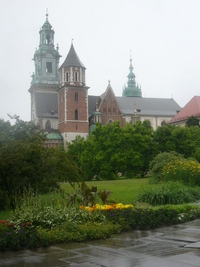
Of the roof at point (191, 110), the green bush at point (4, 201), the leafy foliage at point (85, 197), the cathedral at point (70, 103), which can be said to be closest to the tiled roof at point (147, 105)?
the cathedral at point (70, 103)

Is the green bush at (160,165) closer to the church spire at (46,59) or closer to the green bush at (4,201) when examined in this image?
the green bush at (4,201)

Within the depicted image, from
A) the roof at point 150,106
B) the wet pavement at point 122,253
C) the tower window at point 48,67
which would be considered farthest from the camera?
the tower window at point 48,67

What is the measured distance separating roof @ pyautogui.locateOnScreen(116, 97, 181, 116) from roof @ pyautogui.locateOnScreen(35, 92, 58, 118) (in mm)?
14082

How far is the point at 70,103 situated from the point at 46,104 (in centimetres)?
1032

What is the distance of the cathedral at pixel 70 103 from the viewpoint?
2621 inches

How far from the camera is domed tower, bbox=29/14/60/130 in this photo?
2894 inches

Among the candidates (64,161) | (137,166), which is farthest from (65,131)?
(64,161)

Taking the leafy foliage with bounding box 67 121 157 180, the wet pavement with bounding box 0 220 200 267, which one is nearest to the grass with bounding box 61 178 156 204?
the wet pavement with bounding box 0 220 200 267

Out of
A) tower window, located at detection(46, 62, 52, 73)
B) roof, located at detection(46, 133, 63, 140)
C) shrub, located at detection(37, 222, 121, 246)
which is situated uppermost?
tower window, located at detection(46, 62, 52, 73)

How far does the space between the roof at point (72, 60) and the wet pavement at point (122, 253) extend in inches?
2351

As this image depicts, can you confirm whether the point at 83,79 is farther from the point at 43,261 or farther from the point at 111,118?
the point at 43,261

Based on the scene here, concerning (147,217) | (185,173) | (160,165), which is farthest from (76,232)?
(160,165)

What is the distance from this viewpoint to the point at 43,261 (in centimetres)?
636

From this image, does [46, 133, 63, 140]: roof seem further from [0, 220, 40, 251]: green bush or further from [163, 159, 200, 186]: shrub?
[0, 220, 40, 251]: green bush
